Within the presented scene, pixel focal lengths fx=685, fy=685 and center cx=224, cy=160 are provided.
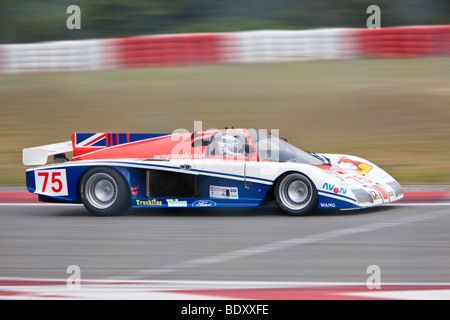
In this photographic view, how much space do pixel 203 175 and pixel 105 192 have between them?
1.28 metres

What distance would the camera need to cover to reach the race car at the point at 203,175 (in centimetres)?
779

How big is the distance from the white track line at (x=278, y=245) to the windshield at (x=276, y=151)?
4.04 feet

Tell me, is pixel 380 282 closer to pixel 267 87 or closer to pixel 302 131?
pixel 302 131

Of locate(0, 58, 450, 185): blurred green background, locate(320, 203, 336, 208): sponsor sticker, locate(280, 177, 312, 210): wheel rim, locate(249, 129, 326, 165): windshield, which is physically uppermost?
locate(0, 58, 450, 185): blurred green background

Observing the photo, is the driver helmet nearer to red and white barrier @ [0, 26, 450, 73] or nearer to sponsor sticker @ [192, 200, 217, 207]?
sponsor sticker @ [192, 200, 217, 207]

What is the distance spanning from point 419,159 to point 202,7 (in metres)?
11.0

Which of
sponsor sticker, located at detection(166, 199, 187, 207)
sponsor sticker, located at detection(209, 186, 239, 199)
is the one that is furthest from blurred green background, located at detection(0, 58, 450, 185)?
sponsor sticker, located at detection(166, 199, 187, 207)

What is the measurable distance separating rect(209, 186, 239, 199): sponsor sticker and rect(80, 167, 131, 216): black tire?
1.05m

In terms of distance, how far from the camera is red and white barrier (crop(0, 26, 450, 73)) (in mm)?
16109

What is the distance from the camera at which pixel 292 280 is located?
5445mm

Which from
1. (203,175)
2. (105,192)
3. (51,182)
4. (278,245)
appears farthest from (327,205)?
(51,182)

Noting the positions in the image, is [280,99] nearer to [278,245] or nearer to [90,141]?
[90,141]

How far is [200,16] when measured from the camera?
20.4 meters

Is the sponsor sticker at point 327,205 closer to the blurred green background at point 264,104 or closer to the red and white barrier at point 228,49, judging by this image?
the blurred green background at point 264,104
